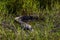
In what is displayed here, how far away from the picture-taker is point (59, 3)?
174 inches

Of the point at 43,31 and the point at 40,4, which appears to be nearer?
the point at 43,31

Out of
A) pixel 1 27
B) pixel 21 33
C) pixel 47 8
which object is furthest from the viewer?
pixel 47 8

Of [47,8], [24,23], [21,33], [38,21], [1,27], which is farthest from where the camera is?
[47,8]

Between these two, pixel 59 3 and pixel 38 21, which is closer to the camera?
pixel 38 21

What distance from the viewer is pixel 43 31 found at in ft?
10.4

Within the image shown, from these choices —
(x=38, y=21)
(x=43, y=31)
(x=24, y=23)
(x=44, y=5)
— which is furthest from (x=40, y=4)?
(x=43, y=31)

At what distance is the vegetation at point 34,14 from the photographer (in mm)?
3031

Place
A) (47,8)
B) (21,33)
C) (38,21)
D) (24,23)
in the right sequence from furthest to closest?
(47,8) < (38,21) < (24,23) < (21,33)

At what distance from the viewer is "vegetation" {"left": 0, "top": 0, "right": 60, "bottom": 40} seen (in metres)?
3.03

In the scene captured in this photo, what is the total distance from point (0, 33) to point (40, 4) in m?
1.49

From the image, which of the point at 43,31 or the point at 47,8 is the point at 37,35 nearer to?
the point at 43,31

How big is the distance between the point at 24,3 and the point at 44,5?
409mm

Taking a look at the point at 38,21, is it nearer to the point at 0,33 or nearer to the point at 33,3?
the point at 33,3

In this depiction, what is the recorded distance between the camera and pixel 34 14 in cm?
402
